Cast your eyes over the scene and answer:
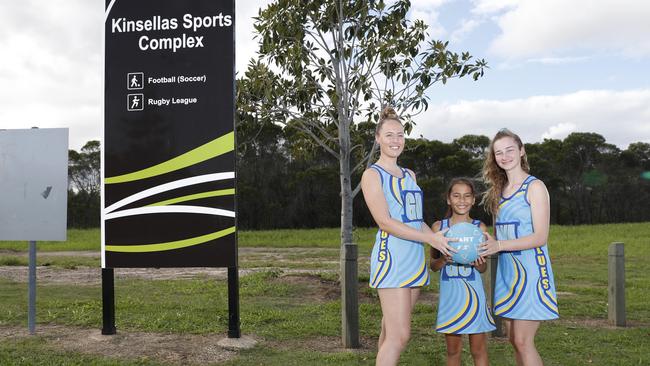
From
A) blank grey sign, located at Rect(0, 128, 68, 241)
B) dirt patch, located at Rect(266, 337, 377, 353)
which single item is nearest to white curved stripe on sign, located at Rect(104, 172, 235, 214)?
blank grey sign, located at Rect(0, 128, 68, 241)

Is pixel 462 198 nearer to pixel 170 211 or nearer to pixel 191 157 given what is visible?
pixel 191 157

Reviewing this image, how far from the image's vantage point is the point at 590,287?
425 inches

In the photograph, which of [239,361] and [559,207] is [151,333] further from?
[559,207]

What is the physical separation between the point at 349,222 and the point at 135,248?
3384mm

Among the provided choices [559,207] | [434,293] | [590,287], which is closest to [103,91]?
[434,293]

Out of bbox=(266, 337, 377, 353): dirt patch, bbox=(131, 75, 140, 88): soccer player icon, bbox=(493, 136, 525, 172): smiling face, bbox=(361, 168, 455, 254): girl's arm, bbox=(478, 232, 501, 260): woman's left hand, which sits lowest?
bbox=(266, 337, 377, 353): dirt patch

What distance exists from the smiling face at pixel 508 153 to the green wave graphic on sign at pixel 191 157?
3.28m

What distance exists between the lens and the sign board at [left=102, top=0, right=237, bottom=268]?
634 centimetres

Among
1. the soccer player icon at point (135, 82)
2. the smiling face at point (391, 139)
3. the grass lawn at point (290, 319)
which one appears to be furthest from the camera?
the soccer player icon at point (135, 82)

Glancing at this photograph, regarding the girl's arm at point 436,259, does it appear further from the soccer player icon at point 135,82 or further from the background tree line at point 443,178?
the background tree line at point 443,178

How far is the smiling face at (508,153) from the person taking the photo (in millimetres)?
3742

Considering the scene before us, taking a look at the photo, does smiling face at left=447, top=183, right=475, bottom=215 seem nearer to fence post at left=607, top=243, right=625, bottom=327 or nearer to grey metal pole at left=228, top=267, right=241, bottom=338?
grey metal pole at left=228, top=267, right=241, bottom=338

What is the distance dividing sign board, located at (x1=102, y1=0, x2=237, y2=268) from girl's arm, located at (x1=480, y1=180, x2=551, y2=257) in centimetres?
335

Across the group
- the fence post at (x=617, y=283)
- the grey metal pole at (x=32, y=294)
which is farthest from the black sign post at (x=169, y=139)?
the fence post at (x=617, y=283)
